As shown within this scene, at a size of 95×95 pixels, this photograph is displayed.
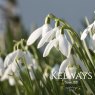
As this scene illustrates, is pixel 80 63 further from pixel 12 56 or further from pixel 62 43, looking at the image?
pixel 12 56

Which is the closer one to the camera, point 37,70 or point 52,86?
point 52,86

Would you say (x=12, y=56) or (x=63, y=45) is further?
(x=12, y=56)

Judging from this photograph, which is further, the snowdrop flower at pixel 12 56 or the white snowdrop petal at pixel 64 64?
the snowdrop flower at pixel 12 56

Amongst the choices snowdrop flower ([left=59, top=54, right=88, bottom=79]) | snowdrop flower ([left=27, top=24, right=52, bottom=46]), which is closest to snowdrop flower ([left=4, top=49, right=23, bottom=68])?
snowdrop flower ([left=27, top=24, right=52, bottom=46])

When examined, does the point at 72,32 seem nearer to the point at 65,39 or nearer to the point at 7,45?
the point at 65,39

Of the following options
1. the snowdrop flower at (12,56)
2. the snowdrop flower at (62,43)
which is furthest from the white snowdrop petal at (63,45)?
the snowdrop flower at (12,56)

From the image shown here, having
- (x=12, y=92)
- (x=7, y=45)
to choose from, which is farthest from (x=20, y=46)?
(x=7, y=45)

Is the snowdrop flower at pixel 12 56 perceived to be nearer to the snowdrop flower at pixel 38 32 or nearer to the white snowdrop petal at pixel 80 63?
the snowdrop flower at pixel 38 32

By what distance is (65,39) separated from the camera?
1.57m

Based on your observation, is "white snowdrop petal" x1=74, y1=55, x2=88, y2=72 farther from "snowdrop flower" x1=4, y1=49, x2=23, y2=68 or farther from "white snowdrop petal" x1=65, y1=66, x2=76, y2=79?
"snowdrop flower" x1=4, y1=49, x2=23, y2=68

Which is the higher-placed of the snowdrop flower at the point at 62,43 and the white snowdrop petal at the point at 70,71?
the snowdrop flower at the point at 62,43

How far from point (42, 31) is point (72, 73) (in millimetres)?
177

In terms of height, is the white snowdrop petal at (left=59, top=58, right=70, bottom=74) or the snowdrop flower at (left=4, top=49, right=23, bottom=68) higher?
the snowdrop flower at (left=4, top=49, right=23, bottom=68)

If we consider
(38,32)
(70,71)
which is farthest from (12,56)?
(70,71)
